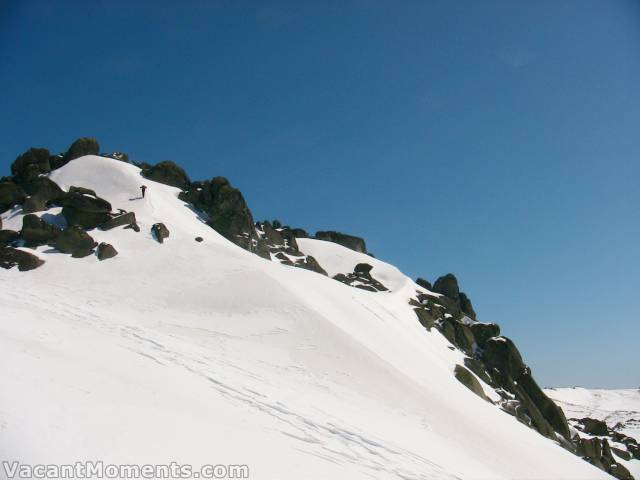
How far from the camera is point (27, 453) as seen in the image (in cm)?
618

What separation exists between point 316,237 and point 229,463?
233 ft

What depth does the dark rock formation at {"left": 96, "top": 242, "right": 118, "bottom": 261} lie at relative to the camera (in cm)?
2866

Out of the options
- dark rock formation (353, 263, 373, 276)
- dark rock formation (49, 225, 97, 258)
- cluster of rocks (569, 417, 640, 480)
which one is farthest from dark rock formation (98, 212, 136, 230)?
cluster of rocks (569, 417, 640, 480)

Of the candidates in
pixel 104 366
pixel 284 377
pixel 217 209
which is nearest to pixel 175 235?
pixel 217 209

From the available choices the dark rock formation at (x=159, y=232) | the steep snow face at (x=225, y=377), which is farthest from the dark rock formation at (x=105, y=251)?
the dark rock formation at (x=159, y=232)

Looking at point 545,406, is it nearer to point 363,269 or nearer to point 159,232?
point 363,269

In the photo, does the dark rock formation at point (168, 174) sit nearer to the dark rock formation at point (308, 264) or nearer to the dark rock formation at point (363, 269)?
the dark rock formation at point (308, 264)

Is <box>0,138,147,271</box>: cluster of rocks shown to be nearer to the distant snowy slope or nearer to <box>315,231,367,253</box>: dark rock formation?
<box>315,231,367,253</box>: dark rock formation

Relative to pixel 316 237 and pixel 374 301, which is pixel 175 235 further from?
pixel 316 237

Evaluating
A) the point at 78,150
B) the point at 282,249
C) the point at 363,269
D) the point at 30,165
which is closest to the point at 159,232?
the point at 30,165

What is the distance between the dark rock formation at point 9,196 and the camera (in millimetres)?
37438

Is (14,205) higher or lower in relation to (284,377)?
higher

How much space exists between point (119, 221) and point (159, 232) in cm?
394

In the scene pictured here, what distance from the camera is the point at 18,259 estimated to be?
26.8 metres
